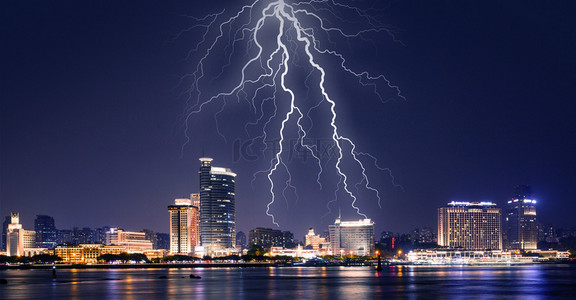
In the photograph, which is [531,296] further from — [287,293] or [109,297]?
[109,297]

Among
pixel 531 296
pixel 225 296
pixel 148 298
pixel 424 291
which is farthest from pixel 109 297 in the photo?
pixel 531 296

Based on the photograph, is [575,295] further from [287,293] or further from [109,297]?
[109,297]

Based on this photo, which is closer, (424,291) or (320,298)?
(320,298)

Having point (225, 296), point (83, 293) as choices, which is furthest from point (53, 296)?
point (225, 296)

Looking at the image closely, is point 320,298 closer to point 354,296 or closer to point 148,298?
point 354,296

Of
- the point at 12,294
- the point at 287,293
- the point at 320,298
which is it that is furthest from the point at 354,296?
the point at 12,294

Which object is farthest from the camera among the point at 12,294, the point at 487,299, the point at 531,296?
the point at 12,294

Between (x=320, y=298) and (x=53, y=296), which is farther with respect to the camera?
(x=53, y=296)

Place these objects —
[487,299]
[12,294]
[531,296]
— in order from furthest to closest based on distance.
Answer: [12,294] < [531,296] < [487,299]
